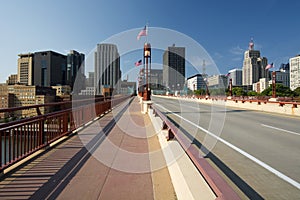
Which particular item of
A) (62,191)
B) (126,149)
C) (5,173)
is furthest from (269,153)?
(5,173)

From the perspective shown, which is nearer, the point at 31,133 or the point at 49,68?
the point at 31,133

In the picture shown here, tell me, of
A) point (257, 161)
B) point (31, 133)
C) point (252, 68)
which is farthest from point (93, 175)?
point (252, 68)

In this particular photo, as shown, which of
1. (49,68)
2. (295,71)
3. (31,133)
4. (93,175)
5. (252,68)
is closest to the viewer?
(93,175)

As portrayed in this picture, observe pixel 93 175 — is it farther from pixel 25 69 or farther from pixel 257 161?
pixel 25 69

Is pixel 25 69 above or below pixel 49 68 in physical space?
below

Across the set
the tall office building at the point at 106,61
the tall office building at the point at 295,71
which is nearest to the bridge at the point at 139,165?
the tall office building at the point at 106,61

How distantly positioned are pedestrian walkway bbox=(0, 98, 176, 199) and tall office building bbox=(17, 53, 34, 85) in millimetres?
93930

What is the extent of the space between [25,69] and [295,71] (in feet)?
494

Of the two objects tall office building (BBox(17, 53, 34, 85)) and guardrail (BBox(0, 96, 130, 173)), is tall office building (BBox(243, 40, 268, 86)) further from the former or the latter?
guardrail (BBox(0, 96, 130, 173))

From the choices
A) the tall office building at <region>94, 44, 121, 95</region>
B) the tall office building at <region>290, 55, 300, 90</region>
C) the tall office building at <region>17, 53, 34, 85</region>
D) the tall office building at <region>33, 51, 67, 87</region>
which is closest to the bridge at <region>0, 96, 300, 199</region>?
the tall office building at <region>94, 44, 121, 95</region>

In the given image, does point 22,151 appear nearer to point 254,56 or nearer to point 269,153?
point 269,153

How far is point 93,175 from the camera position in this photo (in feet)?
14.6

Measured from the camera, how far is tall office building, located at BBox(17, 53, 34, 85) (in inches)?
3478

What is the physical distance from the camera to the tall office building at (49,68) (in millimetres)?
96500
